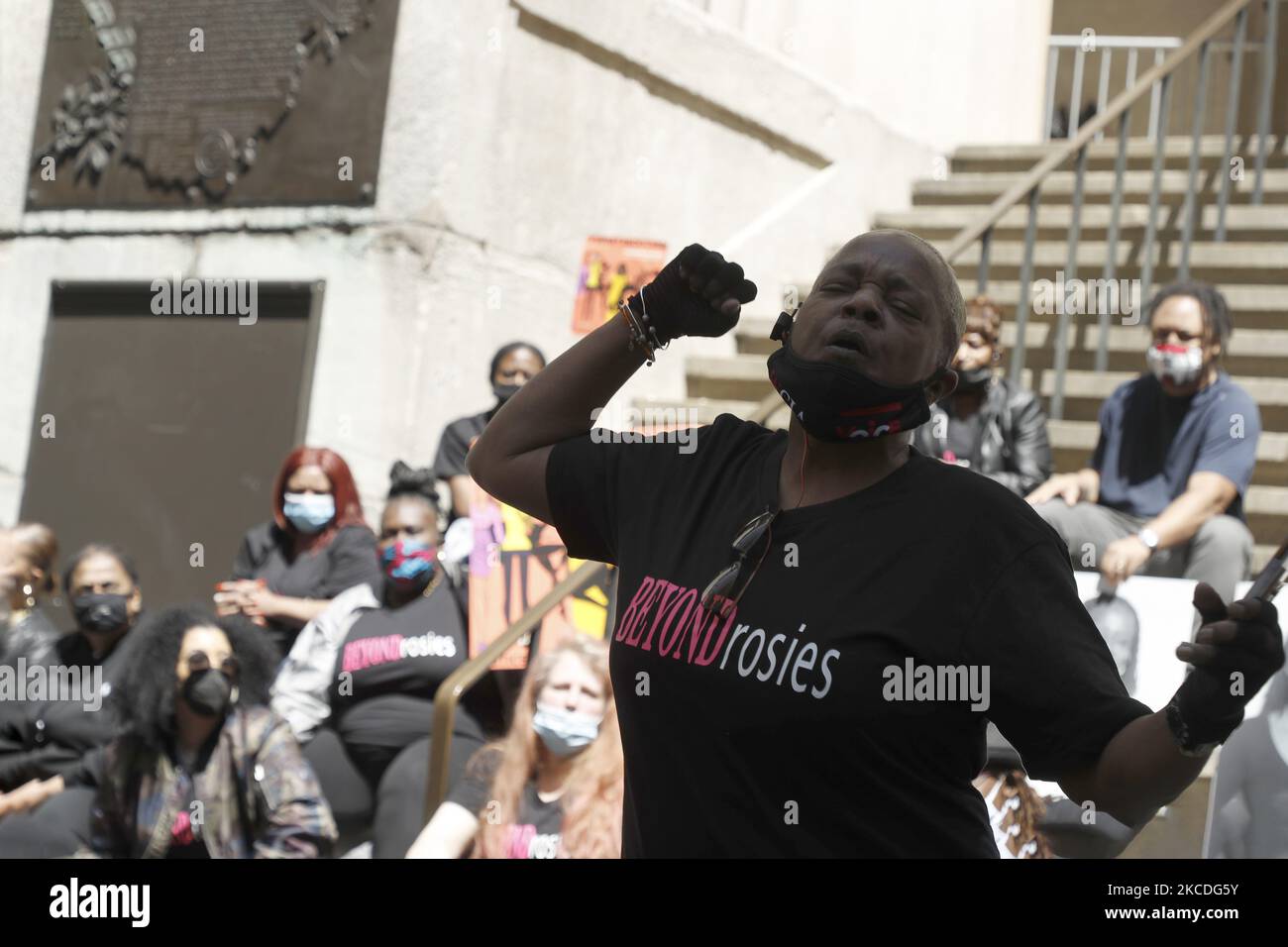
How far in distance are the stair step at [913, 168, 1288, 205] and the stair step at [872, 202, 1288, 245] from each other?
0.13m

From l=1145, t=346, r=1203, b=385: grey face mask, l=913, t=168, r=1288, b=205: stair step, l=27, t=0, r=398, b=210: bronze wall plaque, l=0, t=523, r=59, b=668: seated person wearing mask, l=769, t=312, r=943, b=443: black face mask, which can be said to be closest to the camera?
l=769, t=312, r=943, b=443: black face mask

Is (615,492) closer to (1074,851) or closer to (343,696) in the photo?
(1074,851)

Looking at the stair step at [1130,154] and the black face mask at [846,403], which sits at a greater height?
the stair step at [1130,154]

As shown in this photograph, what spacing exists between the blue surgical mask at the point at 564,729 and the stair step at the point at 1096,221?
160 inches

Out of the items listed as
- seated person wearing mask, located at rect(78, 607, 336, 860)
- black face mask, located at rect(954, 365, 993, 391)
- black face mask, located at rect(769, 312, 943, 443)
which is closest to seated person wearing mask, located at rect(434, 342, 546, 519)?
seated person wearing mask, located at rect(78, 607, 336, 860)

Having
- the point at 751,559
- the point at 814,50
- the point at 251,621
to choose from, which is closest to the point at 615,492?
the point at 751,559

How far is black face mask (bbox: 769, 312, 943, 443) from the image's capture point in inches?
85.4

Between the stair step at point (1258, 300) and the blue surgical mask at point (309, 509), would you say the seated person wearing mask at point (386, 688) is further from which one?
the stair step at point (1258, 300)

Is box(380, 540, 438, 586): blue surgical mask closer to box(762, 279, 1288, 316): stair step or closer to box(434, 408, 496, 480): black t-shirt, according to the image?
box(434, 408, 496, 480): black t-shirt

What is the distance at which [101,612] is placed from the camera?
21.4 feet

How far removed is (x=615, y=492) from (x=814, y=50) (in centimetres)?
913

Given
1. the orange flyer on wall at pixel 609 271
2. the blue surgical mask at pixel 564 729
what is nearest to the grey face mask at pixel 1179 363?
the orange flyer on wall at pixel 609 271

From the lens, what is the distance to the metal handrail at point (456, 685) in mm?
5488

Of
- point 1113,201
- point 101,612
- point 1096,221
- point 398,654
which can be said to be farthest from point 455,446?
point 1096,221
